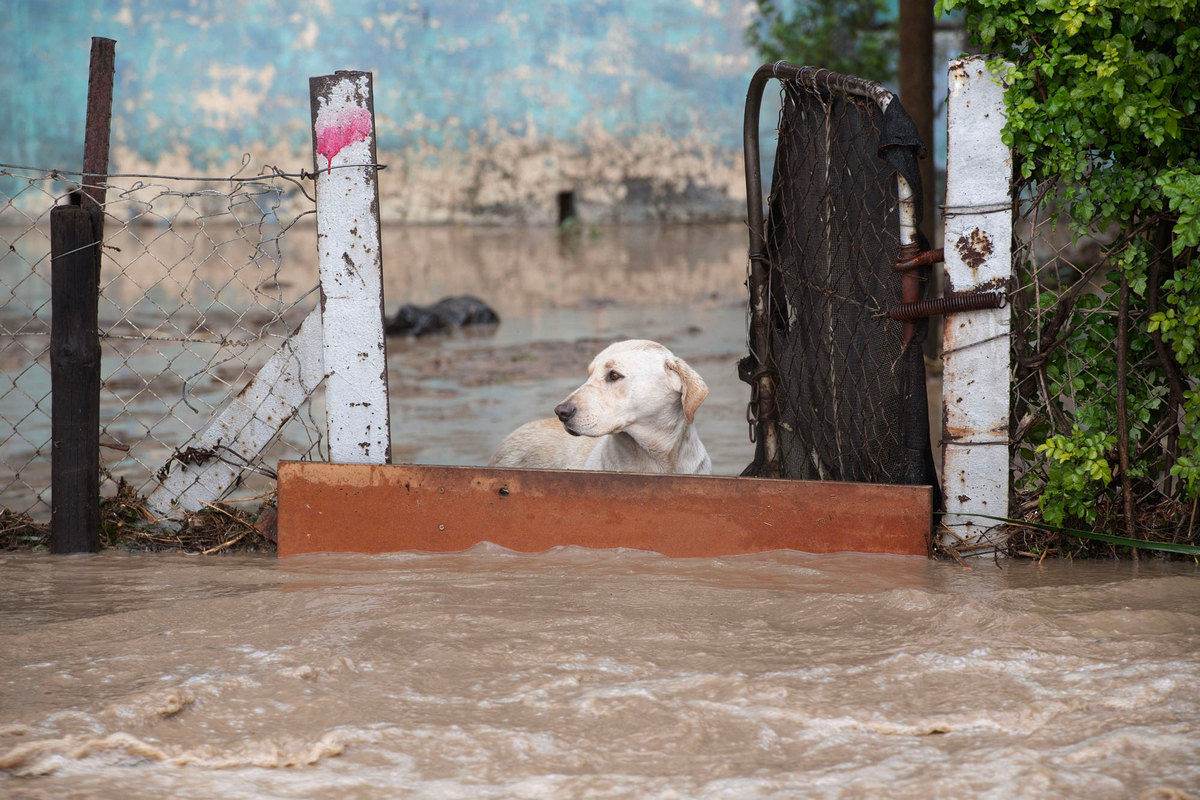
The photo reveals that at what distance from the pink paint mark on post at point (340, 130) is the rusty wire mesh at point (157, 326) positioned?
0.62 ft

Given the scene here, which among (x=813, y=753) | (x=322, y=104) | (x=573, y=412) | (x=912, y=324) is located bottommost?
(x=813, y=753)

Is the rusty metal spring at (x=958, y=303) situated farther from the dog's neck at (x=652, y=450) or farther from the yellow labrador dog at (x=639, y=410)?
the dog's neck at (x=652, y=450)

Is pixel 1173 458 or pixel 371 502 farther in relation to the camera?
pixel 371 502

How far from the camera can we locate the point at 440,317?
1041cm

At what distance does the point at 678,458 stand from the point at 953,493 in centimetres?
106

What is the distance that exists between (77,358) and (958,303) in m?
2.98

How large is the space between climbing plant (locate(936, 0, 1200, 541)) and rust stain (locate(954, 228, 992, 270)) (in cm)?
17

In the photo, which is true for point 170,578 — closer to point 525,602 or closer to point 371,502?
point 371,502

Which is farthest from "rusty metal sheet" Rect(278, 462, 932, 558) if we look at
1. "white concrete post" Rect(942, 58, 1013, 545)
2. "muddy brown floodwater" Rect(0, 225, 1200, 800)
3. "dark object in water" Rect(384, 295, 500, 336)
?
"dark object in water" Rect(384, 295, 500, 336)

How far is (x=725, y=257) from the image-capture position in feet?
51.2

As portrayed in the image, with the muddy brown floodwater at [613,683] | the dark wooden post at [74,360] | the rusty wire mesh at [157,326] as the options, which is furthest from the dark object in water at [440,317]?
the muddy brown floodwater at [613,683]

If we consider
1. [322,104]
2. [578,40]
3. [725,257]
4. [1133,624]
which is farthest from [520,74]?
[1133,624]

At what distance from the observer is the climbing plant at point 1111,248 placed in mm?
2914

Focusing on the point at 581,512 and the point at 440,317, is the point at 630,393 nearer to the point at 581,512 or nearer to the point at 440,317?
the point at 581,512
